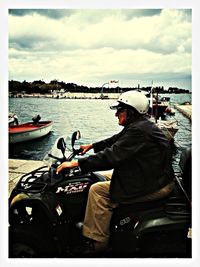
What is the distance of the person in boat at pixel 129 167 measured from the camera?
7.50ft

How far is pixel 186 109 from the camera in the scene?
300cm

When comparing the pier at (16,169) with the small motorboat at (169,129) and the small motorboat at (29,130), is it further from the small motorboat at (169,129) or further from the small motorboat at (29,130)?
the small motorboat at (169,129)

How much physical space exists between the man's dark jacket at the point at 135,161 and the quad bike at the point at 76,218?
127mm

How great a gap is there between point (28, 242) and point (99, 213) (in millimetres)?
630

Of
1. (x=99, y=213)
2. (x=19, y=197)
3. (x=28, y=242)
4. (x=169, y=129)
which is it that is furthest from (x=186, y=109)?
(x=28, y=242)

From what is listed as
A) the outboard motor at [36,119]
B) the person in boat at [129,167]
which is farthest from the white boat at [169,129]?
the outboard motor at [36,119]

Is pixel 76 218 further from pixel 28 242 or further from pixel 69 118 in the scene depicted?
pixel 69 118

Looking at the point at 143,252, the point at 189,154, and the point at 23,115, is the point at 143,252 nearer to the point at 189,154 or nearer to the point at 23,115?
the point at 189,154

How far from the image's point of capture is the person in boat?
2.29 metres

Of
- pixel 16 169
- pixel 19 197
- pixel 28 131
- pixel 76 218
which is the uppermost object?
pixel 28 131

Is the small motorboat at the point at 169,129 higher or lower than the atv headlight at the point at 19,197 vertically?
higher

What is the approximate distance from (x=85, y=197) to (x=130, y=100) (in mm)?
791

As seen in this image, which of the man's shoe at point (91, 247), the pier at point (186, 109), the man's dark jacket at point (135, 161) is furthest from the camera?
the pier at point (186, 109)

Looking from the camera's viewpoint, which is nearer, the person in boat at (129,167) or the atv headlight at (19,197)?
the person in boat at (129,167)
